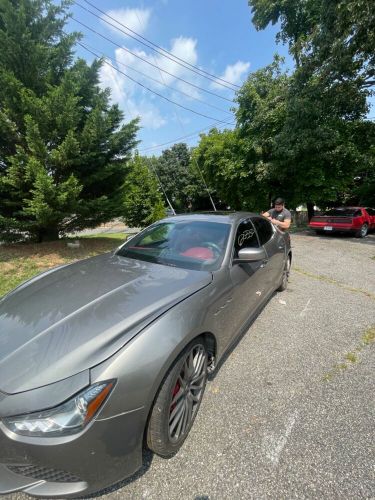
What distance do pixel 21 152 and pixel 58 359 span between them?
615cm

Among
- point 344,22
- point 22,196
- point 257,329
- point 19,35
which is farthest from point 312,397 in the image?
point 344,22

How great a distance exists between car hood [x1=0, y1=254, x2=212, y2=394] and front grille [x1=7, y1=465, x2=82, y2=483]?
38 centimetres

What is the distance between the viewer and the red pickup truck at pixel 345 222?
11.1 metres

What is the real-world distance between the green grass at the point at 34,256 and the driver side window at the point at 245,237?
3.85m

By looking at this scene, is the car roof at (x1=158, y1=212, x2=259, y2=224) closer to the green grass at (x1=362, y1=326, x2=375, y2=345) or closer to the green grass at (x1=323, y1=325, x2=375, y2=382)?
the green grass at (x1=323, y1=325, x2=375, y2=382)

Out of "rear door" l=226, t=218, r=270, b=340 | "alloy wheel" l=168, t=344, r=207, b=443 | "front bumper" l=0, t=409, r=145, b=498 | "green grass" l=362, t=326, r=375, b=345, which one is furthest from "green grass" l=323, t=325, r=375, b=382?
"front bumper" l=0, t=409, r=145, b=498

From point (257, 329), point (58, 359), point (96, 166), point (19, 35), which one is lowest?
point (257, 329)

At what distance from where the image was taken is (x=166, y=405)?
1.50m

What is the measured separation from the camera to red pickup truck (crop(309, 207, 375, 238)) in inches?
439

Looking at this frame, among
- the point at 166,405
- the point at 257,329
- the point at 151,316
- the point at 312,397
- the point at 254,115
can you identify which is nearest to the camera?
the point at 166,405

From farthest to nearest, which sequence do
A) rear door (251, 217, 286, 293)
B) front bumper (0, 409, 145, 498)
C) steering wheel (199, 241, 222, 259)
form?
rear door (251, 217, 286, 293) < steering wheel (199, 241, 222, 259) < front bumper (0, 409, 145, 498)

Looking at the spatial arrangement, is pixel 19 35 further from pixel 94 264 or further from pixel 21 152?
pixel 94 264

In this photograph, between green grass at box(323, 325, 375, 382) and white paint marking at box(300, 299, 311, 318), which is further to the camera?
white paint marking at box(300, 299, 311, 318)

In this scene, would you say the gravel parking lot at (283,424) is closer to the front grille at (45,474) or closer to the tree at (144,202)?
the front grille at (45,474)
